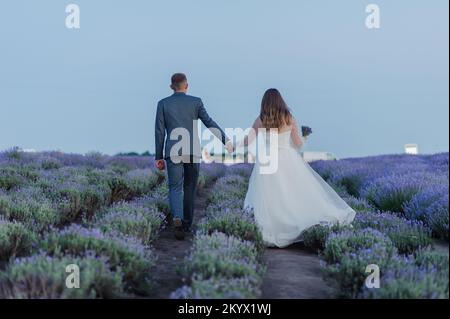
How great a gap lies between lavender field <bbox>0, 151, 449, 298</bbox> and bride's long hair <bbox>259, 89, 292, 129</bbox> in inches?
51.0

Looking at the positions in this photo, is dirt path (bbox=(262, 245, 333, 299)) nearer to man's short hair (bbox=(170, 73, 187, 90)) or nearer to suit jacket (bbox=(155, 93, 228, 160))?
suit jacket (bbox=(155, 93, 228, 160))

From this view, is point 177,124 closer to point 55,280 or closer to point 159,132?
point 159,132

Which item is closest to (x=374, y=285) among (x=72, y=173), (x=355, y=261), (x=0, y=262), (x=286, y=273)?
(x=355, y=261)

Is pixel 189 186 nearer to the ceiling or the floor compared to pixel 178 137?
nearer to the floor

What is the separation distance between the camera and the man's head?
8.02 metres

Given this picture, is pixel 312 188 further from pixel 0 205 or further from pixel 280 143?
pixel 0 205

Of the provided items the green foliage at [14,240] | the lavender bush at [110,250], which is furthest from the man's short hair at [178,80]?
the lavender bush at [110,250]

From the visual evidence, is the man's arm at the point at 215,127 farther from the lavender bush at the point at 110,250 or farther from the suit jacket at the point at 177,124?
the lavender bush at the point at 110,250

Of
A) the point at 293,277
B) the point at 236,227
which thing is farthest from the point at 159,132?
the point at 293,277

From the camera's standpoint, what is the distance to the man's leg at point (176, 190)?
26.0ft

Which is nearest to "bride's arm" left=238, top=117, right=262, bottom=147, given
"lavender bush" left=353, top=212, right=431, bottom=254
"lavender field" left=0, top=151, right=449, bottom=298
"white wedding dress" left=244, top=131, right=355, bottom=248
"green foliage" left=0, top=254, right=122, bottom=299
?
"white wedding dress" left=244, top=131, right=355, bottom=248

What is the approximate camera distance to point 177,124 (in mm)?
7906

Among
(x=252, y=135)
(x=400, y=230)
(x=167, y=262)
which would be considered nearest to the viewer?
(x=167, y=262)

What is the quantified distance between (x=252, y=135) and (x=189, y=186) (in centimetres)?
131
